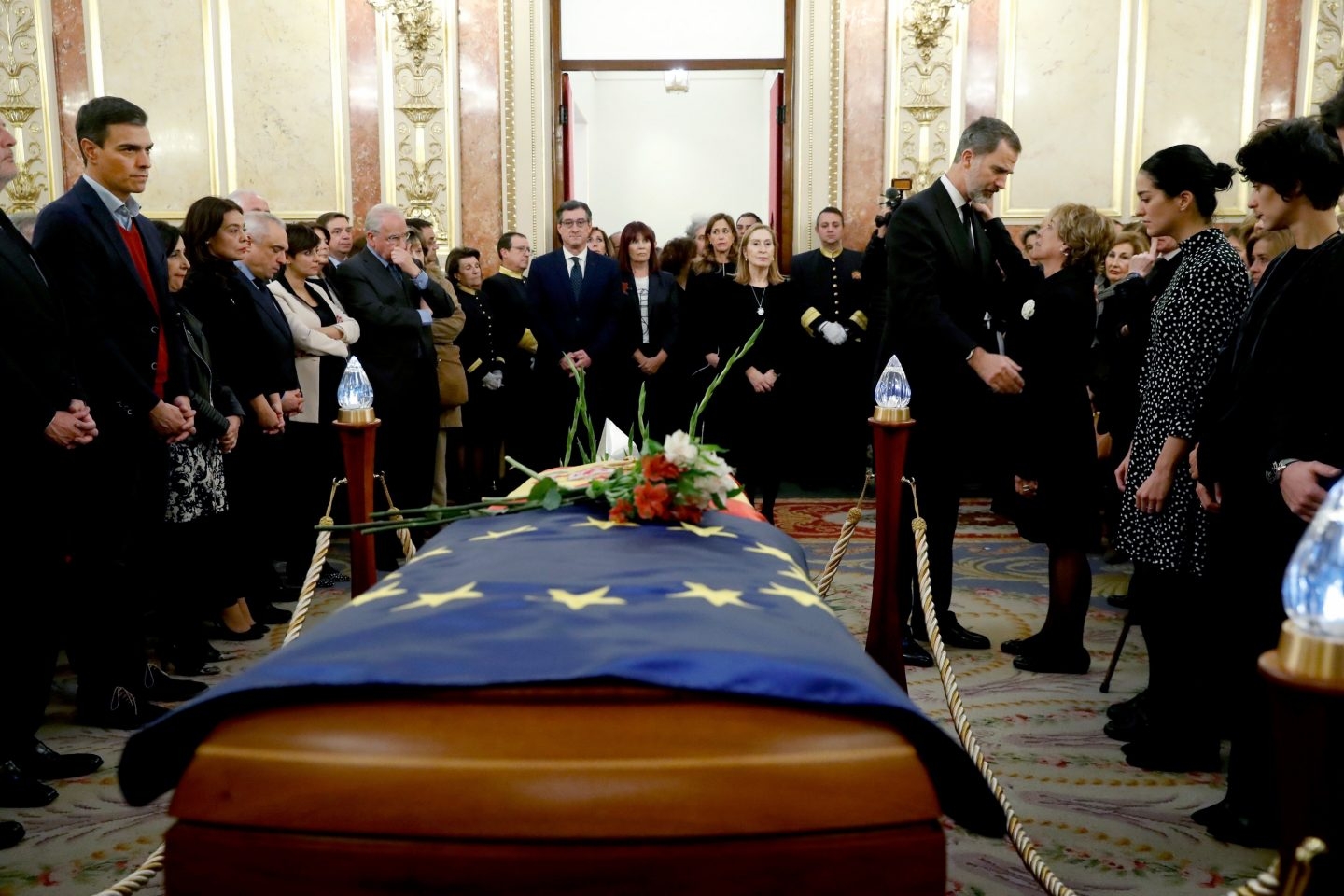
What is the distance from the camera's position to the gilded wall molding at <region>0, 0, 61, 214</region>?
8078 mm

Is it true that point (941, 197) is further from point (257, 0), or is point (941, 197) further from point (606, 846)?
point (257, 0)

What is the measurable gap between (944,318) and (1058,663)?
A: 124 centimetres

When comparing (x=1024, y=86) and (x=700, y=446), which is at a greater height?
(x=1024, y=86)

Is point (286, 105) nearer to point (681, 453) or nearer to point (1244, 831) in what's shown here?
point (681, 453)

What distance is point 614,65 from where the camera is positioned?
28.6 feet

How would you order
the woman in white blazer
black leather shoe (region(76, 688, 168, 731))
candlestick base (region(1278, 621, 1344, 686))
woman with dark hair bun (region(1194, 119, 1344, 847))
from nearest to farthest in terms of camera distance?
candlestick base (region(1278, 621, 1344, 686)) → woman with dark hair bun (region(1194, 119, 1344, 847)) → black leather shoe (region(76, 688, 168, 731)) → the woman in white blazer

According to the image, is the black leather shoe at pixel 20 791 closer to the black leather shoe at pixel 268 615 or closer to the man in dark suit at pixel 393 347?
the black leather shoe at pixel 268 615

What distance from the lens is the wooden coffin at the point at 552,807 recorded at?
132cm

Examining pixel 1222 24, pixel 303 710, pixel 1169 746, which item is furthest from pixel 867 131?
pixel 303 710

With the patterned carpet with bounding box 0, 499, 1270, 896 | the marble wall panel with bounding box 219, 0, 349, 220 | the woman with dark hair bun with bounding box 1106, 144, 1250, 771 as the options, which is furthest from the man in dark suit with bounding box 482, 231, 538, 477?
the woman with dark hair bun with bounding box 1106, 144, 1250, 771

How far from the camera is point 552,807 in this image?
132cm

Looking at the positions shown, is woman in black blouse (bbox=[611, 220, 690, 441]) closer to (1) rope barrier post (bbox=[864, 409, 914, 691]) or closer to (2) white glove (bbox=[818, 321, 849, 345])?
(2) white glove (bbox=[818, 321, 849, 345])

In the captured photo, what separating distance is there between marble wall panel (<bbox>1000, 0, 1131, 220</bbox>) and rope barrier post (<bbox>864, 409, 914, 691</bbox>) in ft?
20.2

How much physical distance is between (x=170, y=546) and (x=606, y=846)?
3097 millimetres
